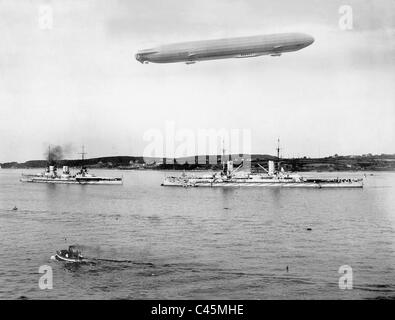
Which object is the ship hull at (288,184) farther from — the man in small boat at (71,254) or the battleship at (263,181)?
the man in small boat at (71,254)

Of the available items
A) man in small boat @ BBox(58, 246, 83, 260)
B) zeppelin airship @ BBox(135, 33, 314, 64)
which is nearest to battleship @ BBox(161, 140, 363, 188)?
zeppelin airship @ BBox(135, 33, 314, 64)

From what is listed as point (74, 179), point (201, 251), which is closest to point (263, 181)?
point (74, 179)

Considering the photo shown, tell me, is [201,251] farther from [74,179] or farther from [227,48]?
[74,179]

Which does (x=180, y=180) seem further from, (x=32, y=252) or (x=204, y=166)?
(x=32, y=252)

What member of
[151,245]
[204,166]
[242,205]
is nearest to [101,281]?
[151,245]

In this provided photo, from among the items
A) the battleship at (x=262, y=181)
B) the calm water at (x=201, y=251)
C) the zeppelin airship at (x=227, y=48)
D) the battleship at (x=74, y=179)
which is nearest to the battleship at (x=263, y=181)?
the battleship at (x=262, y=181)
